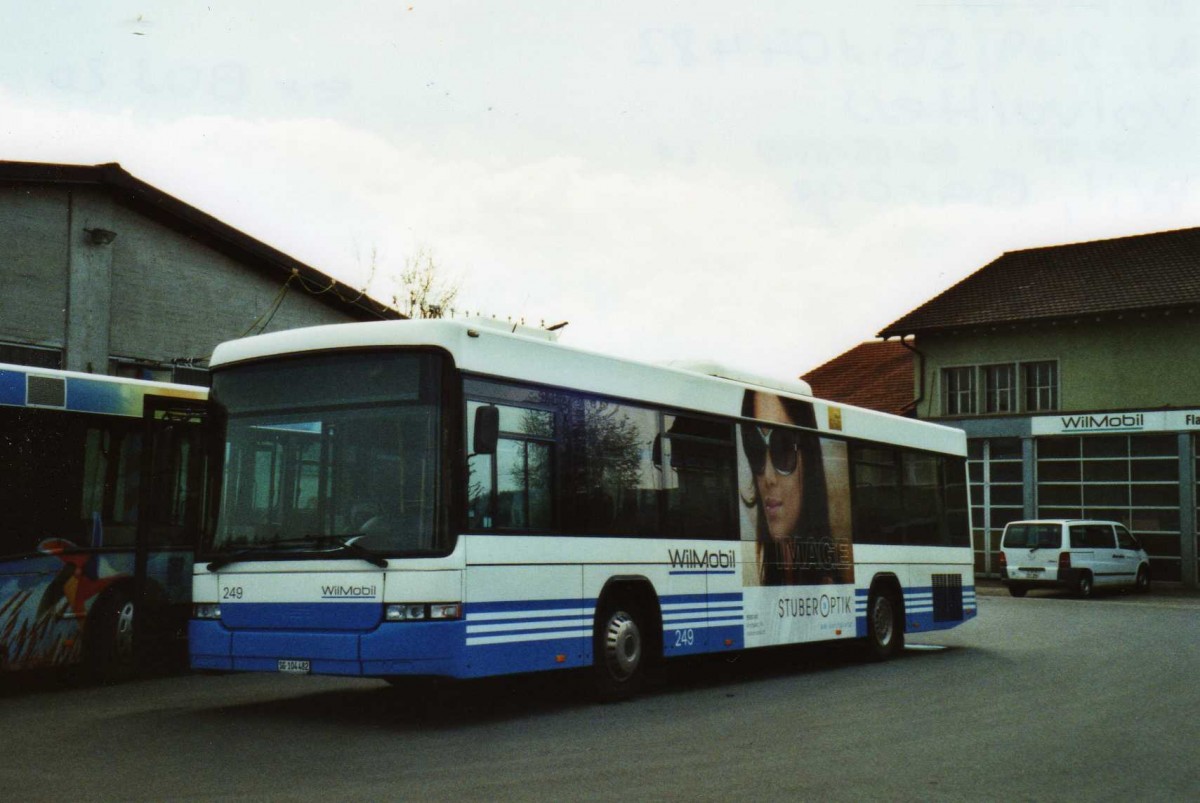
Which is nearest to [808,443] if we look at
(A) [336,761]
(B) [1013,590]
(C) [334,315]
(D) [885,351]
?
(A) [336,761]

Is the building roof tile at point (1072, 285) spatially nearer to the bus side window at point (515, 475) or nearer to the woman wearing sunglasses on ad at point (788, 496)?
the woman wearing sunglasses on ad at point (788, 496)

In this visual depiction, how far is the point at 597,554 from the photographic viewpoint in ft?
36.0

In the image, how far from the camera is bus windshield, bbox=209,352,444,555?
372 inches

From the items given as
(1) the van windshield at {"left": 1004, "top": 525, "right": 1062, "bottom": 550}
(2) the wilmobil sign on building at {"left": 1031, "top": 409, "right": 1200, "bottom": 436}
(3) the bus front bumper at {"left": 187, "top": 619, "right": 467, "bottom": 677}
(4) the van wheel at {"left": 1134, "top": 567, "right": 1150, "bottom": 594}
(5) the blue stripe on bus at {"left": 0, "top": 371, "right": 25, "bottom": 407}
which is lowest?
(4) the van wheel at {"left": 1134, "top": 567, "right": 1150, "bottom": 594}

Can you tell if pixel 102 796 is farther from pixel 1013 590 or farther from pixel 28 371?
pixel 1013 590

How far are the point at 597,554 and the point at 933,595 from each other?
7398mm

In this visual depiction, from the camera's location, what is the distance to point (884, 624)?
15.9m

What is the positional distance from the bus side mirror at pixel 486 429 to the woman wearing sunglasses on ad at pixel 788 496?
4.17 metres

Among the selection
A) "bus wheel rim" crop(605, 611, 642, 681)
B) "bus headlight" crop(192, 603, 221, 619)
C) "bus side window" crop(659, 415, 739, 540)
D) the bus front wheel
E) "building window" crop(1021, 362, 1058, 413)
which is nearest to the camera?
"bus headlight" crop(192, 603, 221, 619)

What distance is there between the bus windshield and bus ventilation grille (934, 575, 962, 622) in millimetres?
9476

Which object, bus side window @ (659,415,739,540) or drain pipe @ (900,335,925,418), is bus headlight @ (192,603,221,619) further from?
drain pipe @ (900,335,925,418)

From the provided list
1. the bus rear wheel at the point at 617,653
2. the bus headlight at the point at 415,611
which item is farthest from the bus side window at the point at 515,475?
the bus rear wheel at the point at 617,653

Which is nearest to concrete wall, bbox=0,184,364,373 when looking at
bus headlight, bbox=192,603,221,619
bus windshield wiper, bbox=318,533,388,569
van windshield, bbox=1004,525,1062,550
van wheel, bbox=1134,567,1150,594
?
bus headlight, bbox=192,603,221,619

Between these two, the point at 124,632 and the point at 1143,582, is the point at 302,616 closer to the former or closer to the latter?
the point at 124,632
